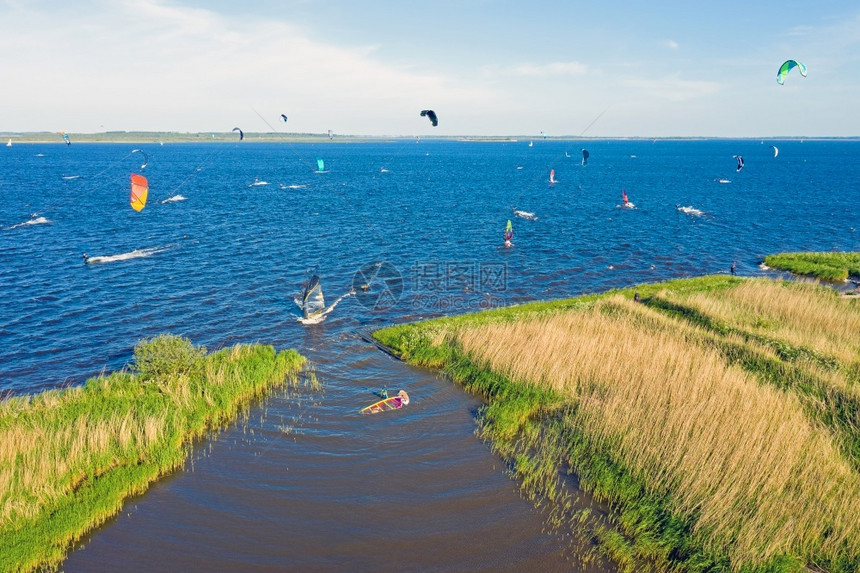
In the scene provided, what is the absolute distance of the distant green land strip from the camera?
39438 mm

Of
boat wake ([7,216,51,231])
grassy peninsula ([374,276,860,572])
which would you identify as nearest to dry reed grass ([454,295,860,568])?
grassy peninsula ([374,276,860,572])

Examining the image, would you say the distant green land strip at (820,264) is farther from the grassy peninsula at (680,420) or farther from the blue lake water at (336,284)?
the grassy peninsula at (680,420)

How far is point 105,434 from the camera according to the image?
15898 millimetres

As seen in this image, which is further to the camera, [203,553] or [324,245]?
[324,245]

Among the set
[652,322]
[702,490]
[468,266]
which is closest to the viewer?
[702,490]

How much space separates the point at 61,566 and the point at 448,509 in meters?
9.57

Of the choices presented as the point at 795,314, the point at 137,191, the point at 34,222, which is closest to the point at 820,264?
the point at 795,314

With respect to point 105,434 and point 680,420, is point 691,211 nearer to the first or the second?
point 680,420

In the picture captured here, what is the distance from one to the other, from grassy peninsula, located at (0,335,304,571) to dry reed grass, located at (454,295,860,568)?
34.9 feet

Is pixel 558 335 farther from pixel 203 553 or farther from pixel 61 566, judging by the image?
pixel 61 566

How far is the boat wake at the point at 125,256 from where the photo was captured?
42775 mm

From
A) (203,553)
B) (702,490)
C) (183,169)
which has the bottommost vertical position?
(203,553)

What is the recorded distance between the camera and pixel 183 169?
13950cm

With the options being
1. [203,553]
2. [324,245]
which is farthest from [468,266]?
[203,553]
